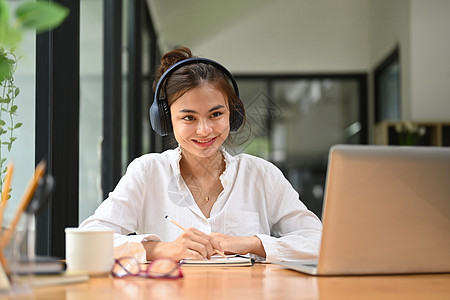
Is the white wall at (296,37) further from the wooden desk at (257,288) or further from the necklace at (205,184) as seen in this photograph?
the wooden desk at (257,288)

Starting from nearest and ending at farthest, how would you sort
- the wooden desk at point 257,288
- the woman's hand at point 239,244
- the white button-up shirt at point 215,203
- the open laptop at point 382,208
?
the wooden desk at point 257,288 → the open laptop at point 382,208 → the woman's hand at point 239,244 → the white button-up shirt at point 215,203

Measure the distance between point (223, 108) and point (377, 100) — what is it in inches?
197

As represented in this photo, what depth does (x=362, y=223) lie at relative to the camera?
109 centimetres

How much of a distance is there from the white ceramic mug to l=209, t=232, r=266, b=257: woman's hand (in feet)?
1.39

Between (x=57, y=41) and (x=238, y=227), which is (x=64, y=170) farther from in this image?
(x=238, y=227)

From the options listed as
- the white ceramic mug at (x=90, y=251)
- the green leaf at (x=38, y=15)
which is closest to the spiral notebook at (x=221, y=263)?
the white ceramic mug at (x=90, y=251)

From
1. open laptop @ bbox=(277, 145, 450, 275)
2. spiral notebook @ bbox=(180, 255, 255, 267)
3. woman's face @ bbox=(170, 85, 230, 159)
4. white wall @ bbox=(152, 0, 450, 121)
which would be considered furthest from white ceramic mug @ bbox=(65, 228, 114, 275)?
white wall @ bbox=(152, 0, 450, 121)

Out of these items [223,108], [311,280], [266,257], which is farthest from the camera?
[223,108]

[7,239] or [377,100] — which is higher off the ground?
[377,100]

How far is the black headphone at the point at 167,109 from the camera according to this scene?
1.79m

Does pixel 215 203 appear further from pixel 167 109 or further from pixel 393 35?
pixel 393 35

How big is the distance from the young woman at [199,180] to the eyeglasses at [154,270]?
54cm

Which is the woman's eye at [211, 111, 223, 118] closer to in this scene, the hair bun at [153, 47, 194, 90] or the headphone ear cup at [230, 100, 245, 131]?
the headphone ear cup at [230, 100, 245, 131]

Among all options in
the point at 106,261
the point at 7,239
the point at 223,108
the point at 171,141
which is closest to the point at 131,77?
the point at 171,141
